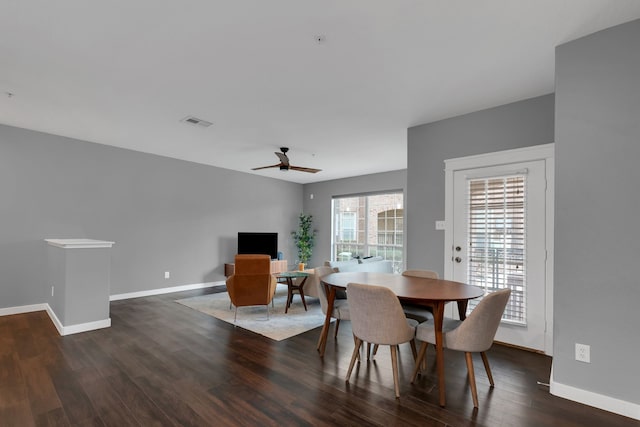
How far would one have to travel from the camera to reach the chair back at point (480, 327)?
2188 mm

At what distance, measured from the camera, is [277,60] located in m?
2.58

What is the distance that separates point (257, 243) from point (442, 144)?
15.3 ft

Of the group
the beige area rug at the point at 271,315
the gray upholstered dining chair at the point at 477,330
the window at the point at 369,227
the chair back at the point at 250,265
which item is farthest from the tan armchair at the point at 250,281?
the window at the point at 369,227

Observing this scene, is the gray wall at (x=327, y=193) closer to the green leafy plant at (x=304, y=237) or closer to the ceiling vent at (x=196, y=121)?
the green leafy plant at (x=304, y=237)

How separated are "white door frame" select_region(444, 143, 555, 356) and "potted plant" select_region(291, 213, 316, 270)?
502 cm

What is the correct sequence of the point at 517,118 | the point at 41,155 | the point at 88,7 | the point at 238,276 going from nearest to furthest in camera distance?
the point at 88,7 → the point at 517,118 → the point at 238,276 → the point at 41,155

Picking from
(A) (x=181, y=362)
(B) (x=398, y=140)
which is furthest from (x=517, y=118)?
(A) (x=181, y=362)

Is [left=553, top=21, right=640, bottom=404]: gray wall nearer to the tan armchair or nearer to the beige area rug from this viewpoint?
the beige area rug

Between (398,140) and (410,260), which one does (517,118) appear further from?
(410,260)

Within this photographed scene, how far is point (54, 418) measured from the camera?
2.00 m

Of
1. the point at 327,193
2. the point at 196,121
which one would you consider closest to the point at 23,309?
the point at 196,121

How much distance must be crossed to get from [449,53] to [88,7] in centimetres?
259

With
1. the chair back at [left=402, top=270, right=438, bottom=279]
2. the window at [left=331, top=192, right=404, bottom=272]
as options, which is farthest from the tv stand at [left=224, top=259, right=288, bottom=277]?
the chair back at [left=402, top=270, right=438, bottom=279]

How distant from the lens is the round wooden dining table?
A: 7.45 feet
